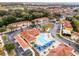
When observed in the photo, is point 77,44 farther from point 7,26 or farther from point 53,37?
point 7,26

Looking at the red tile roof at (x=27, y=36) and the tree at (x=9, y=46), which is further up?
the red tile roof at (x=27, y=36)

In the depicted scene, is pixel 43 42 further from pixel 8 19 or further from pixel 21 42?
pixel 8 19

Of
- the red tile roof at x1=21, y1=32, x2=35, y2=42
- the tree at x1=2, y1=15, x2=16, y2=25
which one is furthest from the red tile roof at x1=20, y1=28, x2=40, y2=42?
the tree at x1=2, y1=15, x2=16, y2=25

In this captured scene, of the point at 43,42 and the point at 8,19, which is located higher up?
the point at 8,19

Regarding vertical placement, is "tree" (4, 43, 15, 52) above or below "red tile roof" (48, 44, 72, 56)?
above

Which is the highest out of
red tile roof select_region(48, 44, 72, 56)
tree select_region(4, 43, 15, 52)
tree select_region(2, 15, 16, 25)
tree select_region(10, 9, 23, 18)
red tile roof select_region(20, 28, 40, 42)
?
tree select_region(10, 9, 23, 18)

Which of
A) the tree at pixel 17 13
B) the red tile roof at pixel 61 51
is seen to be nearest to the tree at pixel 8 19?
the tree at pixel 17 13

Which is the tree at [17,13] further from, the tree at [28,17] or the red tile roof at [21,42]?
the red tile roof at [21,42]

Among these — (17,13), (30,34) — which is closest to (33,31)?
(30,34)

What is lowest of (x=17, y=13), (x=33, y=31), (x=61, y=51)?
(x=61, y=51)

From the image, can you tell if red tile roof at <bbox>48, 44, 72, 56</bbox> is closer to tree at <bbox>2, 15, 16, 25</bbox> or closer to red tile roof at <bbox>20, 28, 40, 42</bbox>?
red tile roof at <bbox>20, 28, 40, 42</bbox>

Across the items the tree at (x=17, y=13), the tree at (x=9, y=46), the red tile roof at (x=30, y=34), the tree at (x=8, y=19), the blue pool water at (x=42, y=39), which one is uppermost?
the tree at (x=17, y=13)
